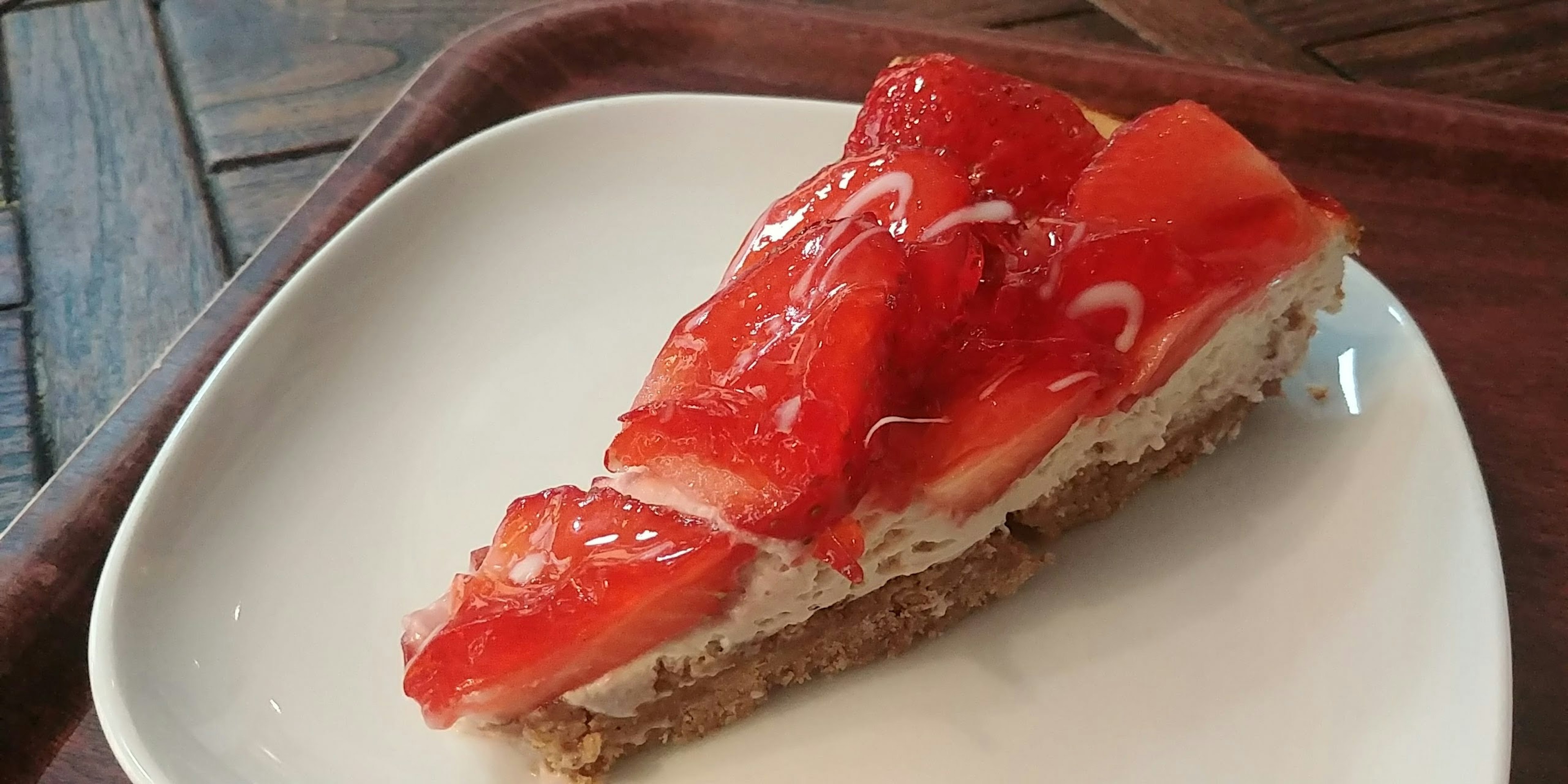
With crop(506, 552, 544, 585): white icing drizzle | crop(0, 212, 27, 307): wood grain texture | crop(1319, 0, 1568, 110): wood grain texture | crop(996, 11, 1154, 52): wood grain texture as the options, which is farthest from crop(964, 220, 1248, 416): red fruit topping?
crop(0, 212, 27, 307): wood grain texture

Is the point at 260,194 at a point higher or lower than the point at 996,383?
lower

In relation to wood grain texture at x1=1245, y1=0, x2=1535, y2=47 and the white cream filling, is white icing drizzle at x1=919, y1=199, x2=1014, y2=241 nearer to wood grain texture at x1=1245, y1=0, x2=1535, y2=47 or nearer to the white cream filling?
the white cream filling

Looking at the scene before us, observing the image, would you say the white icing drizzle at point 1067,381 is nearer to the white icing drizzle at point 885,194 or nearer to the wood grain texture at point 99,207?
the white icing drizzle at point 885,194

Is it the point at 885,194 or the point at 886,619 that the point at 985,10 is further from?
the point at 886,619

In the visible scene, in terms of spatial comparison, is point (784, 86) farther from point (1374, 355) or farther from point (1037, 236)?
point (1374, 355)

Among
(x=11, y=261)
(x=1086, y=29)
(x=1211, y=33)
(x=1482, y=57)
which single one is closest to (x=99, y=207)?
(x=11, y=261)

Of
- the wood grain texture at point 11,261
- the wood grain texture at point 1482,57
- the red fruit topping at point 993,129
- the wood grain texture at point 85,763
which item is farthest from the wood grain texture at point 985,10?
the wood grain texture at point 85,763
